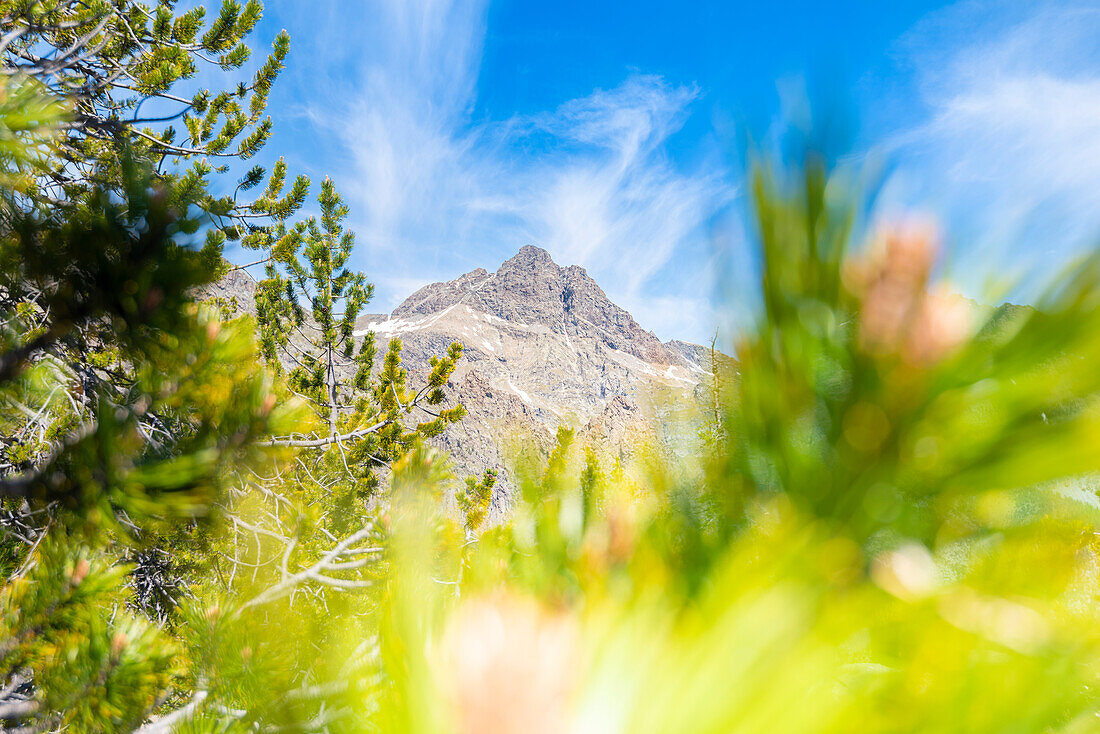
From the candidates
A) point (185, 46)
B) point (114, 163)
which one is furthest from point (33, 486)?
→ point (185, 46)

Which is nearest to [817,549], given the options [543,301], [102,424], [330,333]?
[102,424]

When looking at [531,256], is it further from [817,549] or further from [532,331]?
[817,549]

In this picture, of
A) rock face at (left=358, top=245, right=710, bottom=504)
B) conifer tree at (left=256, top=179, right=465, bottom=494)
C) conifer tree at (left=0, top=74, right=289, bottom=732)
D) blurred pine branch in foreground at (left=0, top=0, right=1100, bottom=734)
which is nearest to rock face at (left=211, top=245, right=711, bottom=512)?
rock face at (left=358, top=245, right=710, bottom=504)

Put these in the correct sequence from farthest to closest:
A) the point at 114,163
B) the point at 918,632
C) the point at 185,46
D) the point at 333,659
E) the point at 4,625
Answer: the point at 185,46
the point at 114,163
the point at 4,625
the point at 333,659
the point at 918,632

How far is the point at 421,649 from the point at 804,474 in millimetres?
268

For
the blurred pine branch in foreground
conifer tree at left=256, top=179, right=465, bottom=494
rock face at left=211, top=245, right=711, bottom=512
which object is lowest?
the blurred pine branch in foreground

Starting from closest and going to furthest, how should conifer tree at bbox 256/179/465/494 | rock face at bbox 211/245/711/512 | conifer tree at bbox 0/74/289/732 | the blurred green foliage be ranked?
the blurred green foliage < conifer tree at bbox 0/74/289/732 < conifer tree at bbox 256/179/465/494 < rock face at bbox 211/245/711/512

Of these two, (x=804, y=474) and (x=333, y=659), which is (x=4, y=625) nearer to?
(x=333, y=659)

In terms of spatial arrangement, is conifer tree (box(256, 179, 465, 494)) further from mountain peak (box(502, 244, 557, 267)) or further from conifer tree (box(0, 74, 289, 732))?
mountain peak (box(502, 244, 557, 267))

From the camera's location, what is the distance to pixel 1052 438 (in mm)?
276

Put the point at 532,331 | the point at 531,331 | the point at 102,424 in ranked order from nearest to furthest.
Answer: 1. the point at 102,424
2. the point at 531,331
3. the point at 532,331

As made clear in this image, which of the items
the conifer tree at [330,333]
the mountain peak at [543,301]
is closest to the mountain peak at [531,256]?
the mountain peak at [543,301]

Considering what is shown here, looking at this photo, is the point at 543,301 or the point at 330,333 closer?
the point at 330,333

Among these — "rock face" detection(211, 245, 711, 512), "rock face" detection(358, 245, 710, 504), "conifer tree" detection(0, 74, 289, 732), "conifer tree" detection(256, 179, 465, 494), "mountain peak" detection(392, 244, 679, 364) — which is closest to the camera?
"conifer tree" detection(0, 74, 289, 732)
